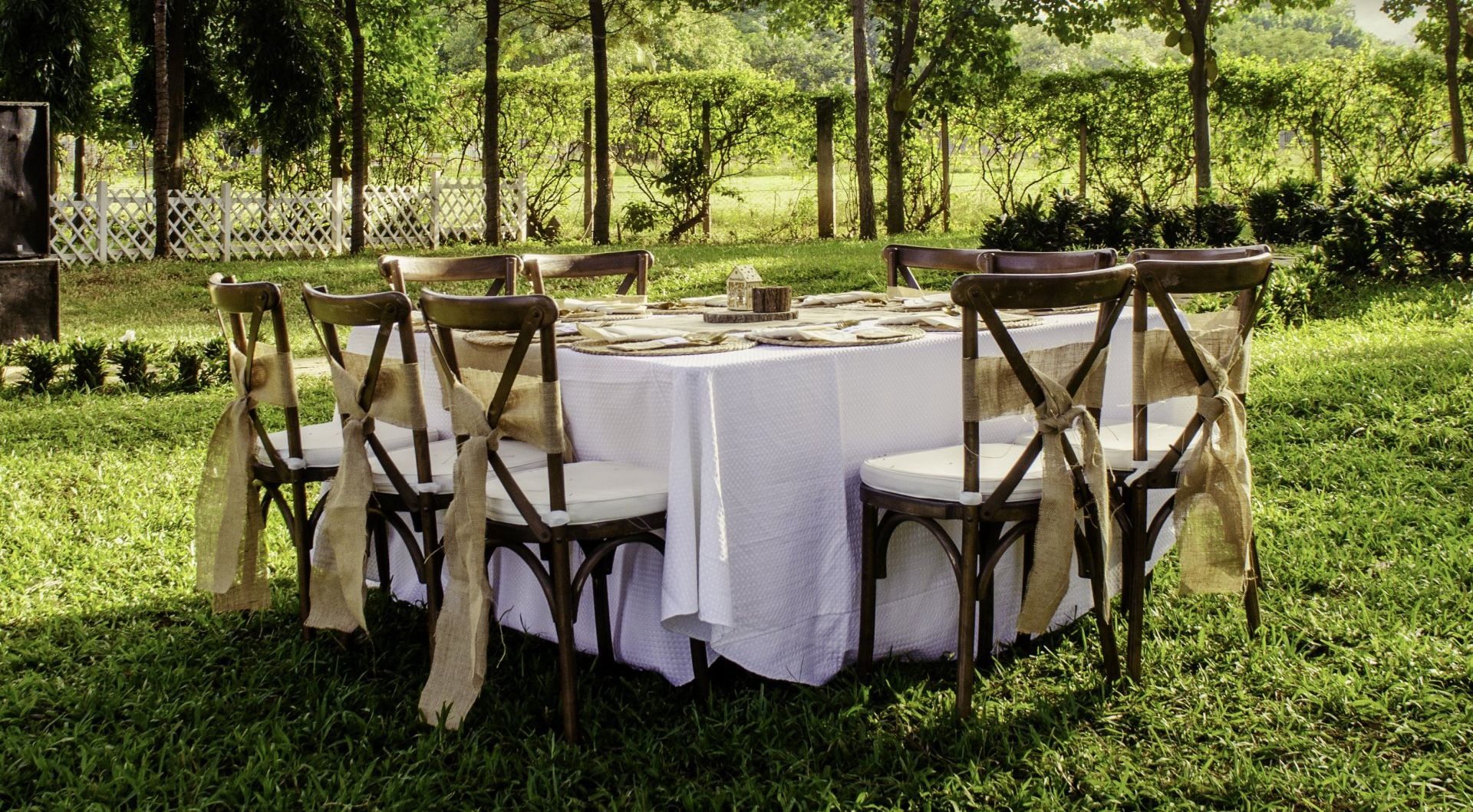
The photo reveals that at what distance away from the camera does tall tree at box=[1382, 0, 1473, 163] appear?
11.0 m

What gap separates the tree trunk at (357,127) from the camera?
12312 millimetres

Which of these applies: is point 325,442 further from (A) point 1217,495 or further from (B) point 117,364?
(B) point 117,364

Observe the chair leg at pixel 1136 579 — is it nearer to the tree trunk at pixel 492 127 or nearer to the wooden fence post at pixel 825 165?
the tree trunk at pixel 492 127

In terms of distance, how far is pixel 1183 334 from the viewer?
8.85ft

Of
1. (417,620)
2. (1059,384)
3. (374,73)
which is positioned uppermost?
(374,73)

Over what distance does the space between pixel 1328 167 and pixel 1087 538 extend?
15.4 m

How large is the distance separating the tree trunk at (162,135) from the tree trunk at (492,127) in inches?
119

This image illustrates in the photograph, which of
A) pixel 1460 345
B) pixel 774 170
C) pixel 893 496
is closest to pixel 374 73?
pixel 774 170

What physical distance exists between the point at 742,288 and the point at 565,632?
1431 millimetres

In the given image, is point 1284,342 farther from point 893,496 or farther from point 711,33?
point 711,33

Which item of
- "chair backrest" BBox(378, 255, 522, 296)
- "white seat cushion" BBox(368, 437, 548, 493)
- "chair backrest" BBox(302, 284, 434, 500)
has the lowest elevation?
"white seat cushion" BBox(368, 437, 548, 493)

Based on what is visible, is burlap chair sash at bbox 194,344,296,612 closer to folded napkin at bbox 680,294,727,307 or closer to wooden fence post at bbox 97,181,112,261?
folded napkin at bbox 680,294,727,307

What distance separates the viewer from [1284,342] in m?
6.69

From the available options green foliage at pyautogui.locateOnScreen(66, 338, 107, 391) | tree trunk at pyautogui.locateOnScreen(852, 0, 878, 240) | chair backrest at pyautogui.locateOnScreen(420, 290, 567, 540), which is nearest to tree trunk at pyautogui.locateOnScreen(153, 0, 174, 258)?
green foliage at pyautogui.locateOnScreen(66, 338, 107, 391)
